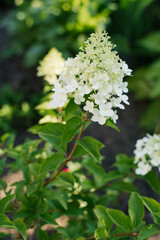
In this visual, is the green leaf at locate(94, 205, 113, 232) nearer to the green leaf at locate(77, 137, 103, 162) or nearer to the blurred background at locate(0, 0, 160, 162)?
the green leaf at locate(77, 137, 103, 162)

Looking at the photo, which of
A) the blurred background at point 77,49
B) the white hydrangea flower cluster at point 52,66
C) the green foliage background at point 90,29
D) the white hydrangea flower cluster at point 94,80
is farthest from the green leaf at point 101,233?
the green foliage background at point 90,29

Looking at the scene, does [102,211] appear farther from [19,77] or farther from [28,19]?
[28,19]

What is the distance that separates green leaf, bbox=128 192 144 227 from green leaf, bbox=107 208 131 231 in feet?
0.06

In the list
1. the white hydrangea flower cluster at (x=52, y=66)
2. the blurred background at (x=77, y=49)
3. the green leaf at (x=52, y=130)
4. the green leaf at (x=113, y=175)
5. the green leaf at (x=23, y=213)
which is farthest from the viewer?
the blurred background at (x=77, y=49)

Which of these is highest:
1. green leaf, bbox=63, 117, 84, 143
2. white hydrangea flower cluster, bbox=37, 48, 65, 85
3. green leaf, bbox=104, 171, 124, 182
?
white hydrangea flower cluster, bbox=37, 48, 65, 85

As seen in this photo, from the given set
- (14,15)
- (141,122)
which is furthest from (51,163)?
(14,15)

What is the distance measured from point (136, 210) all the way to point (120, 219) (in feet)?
0.21

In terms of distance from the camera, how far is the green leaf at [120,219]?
768 mm

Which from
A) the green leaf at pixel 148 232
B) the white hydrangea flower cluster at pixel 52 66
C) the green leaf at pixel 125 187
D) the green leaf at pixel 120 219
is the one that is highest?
the white hydrangea flower cluster at pixel 52 66

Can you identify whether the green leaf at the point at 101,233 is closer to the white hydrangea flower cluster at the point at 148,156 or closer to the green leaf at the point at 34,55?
the white hydrangea flower cluster at the point at 148,156

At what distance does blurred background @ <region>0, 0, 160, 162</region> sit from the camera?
249 cm

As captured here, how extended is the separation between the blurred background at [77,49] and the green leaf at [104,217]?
1511mm

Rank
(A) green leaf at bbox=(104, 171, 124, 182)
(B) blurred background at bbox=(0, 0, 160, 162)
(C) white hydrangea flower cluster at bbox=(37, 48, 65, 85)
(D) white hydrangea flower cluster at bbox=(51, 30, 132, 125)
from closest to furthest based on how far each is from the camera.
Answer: (D) white hydrangea flower cluster at bbox=(51, 30, 132, 125) → (A) green leaf at bbox=(104, 171, 124, 182) → (C) white hydrangea flower cluster at bbox=(37, 48, 65, 85) → (B) blurred background at bbox=(0, 0, 160, 162)

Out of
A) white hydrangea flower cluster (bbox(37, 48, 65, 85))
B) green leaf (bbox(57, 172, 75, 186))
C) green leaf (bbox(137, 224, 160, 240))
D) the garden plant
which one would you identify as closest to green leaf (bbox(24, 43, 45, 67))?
white hydrangea flower cluster (bbox(37, 48, 65, 85))
